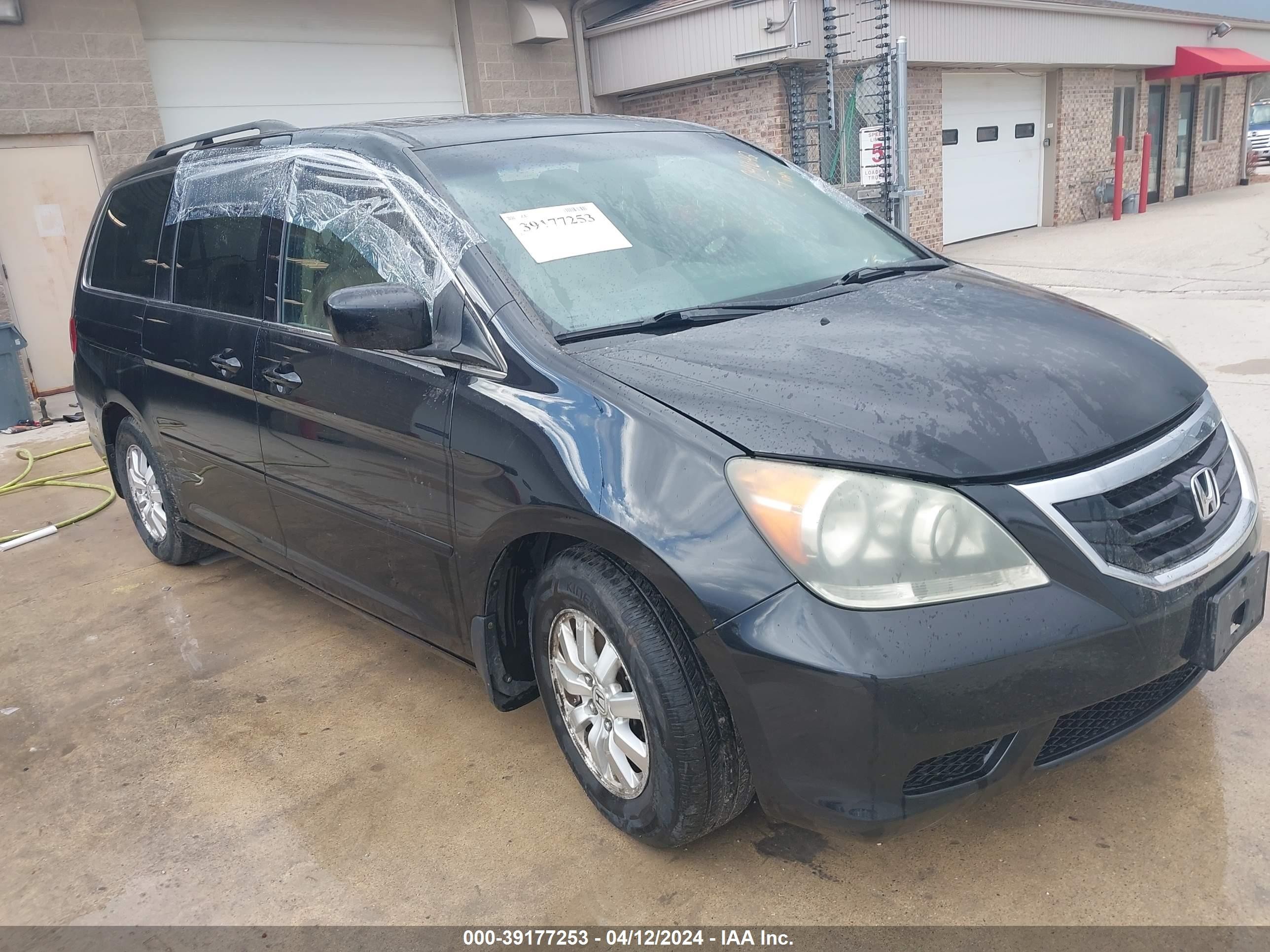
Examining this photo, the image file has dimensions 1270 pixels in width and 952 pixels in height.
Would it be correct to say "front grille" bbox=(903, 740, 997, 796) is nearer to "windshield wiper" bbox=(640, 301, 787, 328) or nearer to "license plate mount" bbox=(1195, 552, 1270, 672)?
"license plate mount" bbox=(1195, 552, 1270, 672)

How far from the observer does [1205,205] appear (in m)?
19.1

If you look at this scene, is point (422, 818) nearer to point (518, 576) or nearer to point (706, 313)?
point (518, 576)

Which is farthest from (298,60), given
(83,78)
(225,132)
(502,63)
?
(225,132)

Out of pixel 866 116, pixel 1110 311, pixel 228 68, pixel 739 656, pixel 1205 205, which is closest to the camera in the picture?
pixel 739 656

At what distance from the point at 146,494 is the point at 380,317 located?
2886 mm

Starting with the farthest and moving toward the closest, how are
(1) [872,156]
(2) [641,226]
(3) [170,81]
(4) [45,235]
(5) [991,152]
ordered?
(5) [991,152], (1) [872,156], (3) [170,81], (4) [45,235], (2) [641,226]

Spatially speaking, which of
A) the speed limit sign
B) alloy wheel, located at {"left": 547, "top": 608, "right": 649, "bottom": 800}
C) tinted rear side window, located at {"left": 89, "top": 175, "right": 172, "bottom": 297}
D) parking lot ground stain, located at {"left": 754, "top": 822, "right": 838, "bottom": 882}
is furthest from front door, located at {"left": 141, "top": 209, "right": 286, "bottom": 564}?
the speed limit sign

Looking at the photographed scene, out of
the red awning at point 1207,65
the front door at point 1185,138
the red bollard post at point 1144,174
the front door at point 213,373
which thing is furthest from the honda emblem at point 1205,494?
the front door at point 1185,138

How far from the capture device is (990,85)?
16.3 metres

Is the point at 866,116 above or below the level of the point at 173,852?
above

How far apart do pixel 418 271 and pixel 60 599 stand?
3.02 meters

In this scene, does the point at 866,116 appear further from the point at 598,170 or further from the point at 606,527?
the point at 606,527

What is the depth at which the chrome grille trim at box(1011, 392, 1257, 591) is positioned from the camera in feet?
6.71

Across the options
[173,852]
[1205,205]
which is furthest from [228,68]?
[1205,205]
